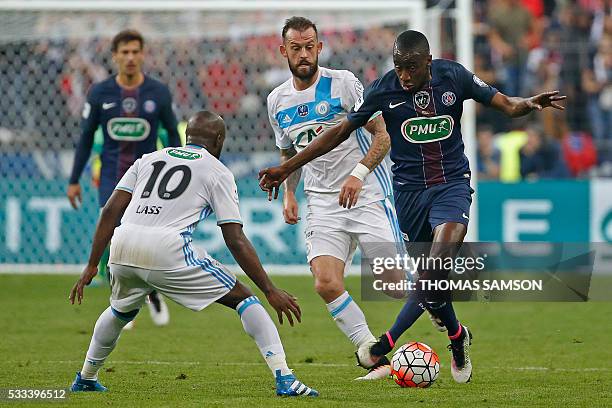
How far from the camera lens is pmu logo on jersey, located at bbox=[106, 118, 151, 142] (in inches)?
471

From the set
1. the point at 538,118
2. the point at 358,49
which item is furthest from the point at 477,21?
the point at 358,49

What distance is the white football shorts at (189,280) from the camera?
7.19 m

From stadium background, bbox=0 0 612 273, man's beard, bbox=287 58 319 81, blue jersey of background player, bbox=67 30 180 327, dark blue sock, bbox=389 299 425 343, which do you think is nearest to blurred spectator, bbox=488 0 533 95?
stadium background, bbox=0 0 612 273

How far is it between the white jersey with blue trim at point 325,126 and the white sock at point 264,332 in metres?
2.10

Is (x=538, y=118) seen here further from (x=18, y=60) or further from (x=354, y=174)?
(x=354, y=174)

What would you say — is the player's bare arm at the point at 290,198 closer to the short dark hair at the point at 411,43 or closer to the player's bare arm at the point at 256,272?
the short dark hair at the point at 411,43

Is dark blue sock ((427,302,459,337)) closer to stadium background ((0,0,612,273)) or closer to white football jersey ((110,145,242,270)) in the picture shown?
white football jersey ((110,145,242,270))

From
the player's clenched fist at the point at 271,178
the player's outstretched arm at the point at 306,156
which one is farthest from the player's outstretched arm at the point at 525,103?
the player's clenched fist at the point at 271,178

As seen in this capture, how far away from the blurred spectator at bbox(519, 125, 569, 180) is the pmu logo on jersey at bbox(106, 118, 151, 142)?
916 centimetres

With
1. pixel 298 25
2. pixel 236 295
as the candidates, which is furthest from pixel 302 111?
pixel 236 295

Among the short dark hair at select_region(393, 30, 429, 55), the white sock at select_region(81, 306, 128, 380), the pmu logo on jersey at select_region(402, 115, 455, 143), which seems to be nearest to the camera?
the white sock at select_region(81, 306, 128, 380)

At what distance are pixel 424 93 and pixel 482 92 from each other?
0.39 metres

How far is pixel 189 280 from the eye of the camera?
7.21 meters

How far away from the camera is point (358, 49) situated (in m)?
17.4
